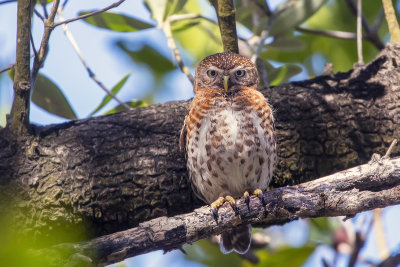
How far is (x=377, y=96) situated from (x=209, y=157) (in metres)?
1.45

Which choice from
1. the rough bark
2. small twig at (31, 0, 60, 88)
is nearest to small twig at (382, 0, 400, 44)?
the rough bark

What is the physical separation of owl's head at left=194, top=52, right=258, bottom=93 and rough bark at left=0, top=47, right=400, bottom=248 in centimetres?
22

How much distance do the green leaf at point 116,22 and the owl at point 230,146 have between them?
32.8 inches

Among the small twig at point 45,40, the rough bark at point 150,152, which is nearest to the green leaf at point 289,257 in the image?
the rough bark at point 150,152

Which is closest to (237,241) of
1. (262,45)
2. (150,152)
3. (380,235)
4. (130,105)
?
(150,152)

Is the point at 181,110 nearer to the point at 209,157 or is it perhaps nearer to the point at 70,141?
the point at 209,157

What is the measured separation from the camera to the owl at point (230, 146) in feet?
11.7

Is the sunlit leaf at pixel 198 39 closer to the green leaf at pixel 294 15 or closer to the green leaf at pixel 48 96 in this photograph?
the green leaf at pixel 294 15

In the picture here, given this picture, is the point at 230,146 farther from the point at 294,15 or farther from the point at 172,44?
the point at 294,15

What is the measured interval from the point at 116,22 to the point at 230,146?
1450mm

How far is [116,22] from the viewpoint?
4.09m

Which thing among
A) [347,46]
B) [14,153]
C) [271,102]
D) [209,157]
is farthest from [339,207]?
[347,46]

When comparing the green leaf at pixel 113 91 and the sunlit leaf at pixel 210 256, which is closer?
the green leaf at pixel 113 91

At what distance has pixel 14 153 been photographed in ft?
11.4
